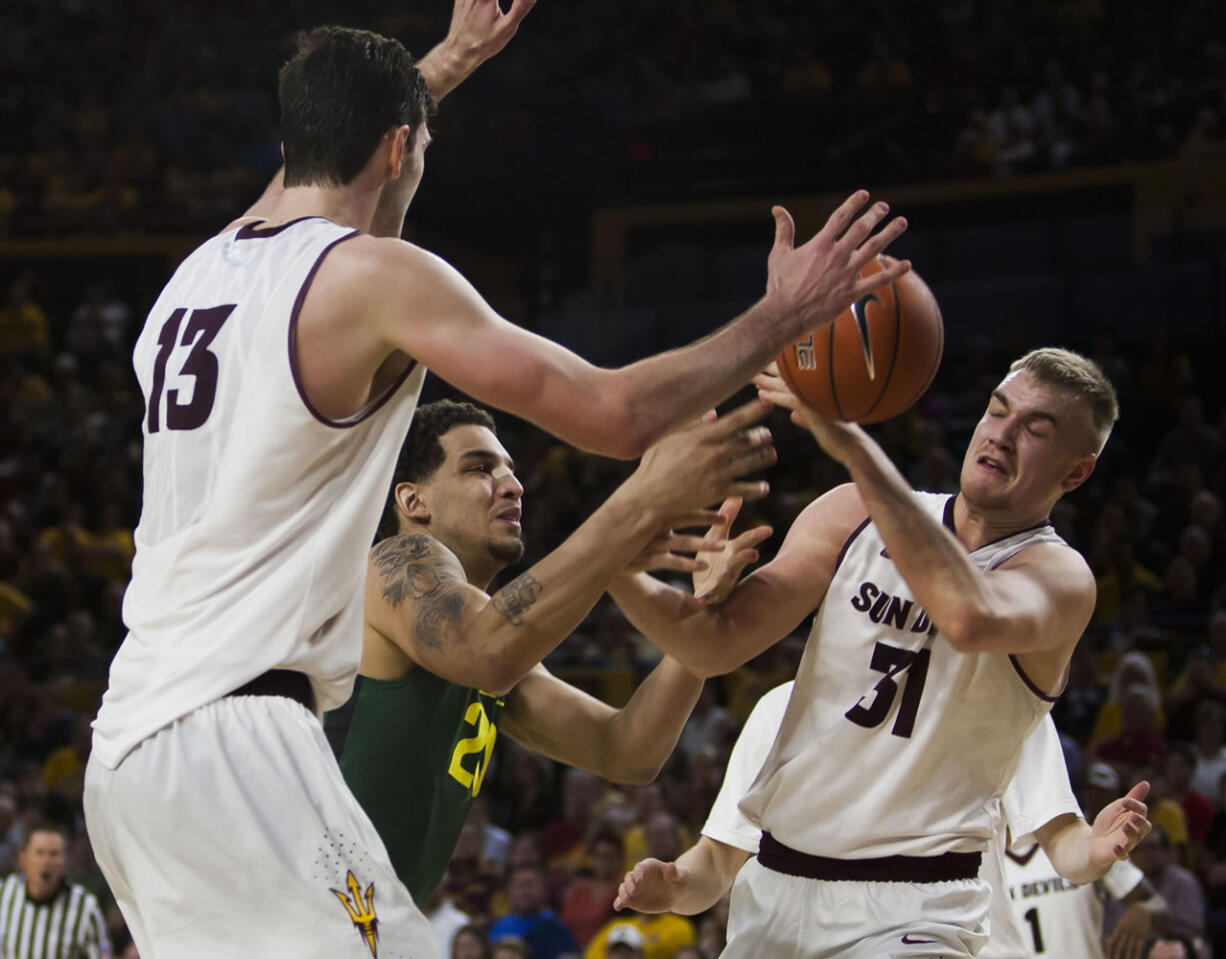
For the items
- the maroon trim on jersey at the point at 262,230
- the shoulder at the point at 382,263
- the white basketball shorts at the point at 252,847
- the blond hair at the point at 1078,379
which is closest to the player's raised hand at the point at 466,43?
the maroon trim on jersey at the point at 262,230

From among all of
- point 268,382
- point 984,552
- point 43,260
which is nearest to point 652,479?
point 268,382

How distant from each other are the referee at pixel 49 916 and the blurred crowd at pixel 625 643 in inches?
31.4

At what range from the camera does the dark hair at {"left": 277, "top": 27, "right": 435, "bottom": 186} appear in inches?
120

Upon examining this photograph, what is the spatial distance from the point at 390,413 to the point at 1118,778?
6.48 m

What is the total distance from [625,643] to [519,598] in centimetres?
779

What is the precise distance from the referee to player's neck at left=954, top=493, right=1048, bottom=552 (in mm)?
6404

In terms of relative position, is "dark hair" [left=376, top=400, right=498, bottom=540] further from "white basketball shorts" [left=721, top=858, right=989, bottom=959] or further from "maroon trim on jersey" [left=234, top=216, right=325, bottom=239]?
"white basketball shorts" [left=721, top=858, right=989, bottom=959]

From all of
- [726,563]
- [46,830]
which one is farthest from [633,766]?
[46,830]

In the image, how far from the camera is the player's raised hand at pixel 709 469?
3043 mm

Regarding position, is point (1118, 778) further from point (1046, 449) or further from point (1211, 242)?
point (1211, 242)

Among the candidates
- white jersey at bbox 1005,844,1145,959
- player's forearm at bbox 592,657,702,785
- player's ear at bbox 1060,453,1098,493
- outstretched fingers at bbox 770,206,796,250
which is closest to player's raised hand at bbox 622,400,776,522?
outstretched fingers at bbox 770,206,796,250

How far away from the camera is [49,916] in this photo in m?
8.69

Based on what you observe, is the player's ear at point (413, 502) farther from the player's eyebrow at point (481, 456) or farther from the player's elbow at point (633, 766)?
the player's elbow at point (633, 766)

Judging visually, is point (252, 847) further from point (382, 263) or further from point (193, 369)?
point (382, 263)
